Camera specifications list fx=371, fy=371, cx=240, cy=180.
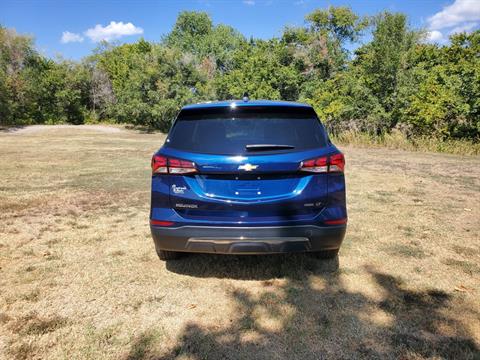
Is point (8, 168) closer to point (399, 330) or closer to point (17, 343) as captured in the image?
point (17, 343)

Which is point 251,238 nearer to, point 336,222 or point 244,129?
point 336,222

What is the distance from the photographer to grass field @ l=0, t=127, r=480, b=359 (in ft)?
8.73

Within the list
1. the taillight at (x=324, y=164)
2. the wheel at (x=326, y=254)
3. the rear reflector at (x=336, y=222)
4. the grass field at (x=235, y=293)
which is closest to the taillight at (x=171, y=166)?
the taillight at (x=324, y=164)

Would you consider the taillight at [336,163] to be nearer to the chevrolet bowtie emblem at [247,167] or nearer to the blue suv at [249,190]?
the blue suv at [249,190]

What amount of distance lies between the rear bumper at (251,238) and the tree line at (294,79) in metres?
14.7

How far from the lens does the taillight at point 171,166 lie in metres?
3.15

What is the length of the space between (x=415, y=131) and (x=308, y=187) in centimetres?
1577

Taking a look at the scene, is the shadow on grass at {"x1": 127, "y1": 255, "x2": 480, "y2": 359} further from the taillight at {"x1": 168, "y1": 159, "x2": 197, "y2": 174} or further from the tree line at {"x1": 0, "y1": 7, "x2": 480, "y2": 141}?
the tree line at {"x1": 0, "y1": 7, "x2": 480, "y2": 141}

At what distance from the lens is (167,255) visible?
393cm

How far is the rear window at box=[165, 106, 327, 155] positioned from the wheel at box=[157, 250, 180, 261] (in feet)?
3.87

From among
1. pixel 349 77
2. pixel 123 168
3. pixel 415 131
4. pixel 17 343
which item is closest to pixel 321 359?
pixel 17 343

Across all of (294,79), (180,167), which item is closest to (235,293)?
(180,167)

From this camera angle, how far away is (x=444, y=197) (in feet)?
22.9

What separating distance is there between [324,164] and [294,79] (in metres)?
24.9
